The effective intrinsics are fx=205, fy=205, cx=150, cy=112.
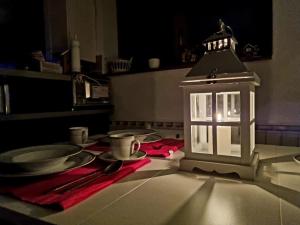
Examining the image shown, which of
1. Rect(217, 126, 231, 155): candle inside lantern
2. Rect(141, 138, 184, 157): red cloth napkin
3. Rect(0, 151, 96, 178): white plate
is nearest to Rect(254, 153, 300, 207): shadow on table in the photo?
Rect(217, 126, 231, 155): candle inside lantern

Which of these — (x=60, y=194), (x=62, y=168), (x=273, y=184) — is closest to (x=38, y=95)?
(x=62, y=168)

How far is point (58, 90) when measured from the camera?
121cm

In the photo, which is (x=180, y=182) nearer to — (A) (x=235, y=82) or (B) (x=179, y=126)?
(A) (x=235, y=82)

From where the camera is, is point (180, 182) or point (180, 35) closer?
point (180, 182)

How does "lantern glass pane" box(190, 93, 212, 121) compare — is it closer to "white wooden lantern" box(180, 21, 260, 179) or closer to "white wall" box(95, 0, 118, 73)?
"white wooden lantern" box(180, 21, 260, 179)

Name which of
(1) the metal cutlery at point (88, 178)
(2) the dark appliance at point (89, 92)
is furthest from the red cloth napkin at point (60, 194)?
(2) the dark appliance at point (89, 92)

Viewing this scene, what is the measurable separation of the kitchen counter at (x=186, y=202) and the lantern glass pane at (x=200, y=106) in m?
0.16

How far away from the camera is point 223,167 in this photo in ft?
1.79

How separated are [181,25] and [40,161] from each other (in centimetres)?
118

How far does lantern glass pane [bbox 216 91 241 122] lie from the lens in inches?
22.0

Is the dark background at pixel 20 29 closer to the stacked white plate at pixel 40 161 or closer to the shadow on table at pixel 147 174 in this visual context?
the stacked white plate at pixel 40 161

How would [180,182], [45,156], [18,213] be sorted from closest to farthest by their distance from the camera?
[18,213] < [180,182] < [45,156]

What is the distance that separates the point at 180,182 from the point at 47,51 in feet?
3.89

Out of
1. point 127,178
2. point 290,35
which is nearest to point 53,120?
point 127,178
